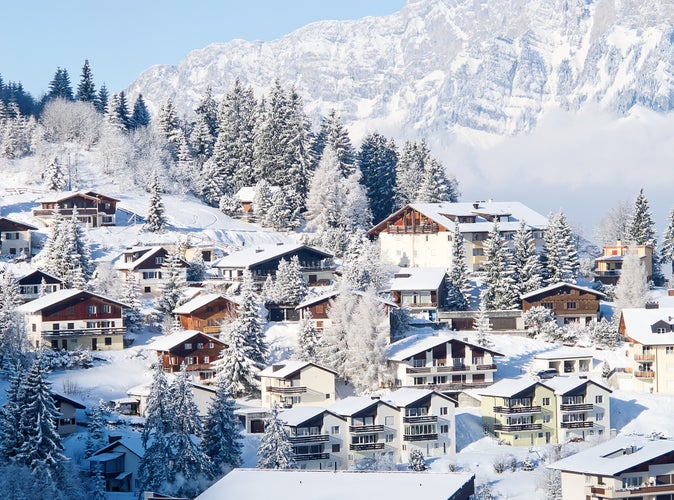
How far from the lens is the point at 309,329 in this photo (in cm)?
9569

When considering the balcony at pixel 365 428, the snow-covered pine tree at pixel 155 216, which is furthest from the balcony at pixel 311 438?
the snow-covered pine tree at pixel 155 216

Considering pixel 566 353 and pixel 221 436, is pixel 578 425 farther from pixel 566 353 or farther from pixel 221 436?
pixel 221 436

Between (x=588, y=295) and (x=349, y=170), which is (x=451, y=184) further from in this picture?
(x=588, y=295)

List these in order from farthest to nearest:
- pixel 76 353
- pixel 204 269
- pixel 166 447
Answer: pixel 204 269 → pixel 76 353 → pixel 166 447

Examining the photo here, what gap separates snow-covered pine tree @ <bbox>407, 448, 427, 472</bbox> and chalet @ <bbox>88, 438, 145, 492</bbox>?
600 inches

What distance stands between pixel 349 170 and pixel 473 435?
180 feet

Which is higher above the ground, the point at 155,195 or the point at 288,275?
the point at 155,195

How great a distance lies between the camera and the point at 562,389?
9012 cm

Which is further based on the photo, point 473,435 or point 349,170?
point 349,170

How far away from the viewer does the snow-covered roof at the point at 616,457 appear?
71.8 meters

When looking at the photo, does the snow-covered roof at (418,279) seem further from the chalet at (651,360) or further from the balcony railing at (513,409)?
the balcony railing at (513,409)

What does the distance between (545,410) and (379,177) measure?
57095 mm

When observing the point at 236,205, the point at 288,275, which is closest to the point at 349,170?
the point at 236,205

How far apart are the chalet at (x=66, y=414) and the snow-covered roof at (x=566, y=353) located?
3415 cm
